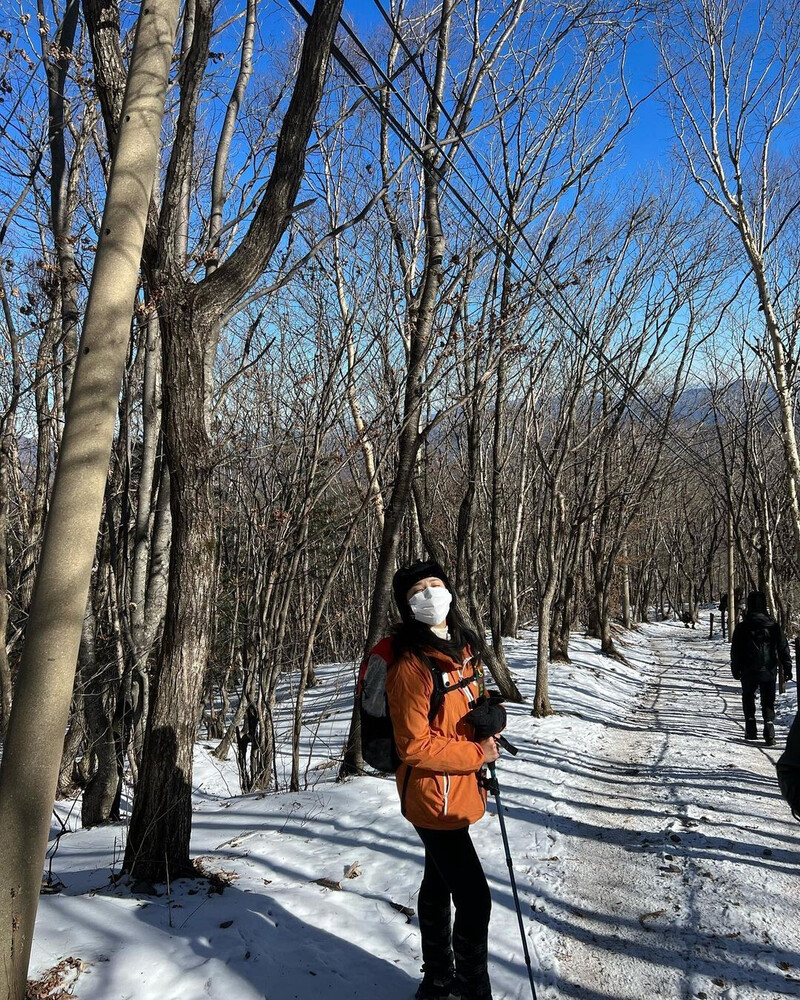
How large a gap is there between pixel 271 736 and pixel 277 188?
543cm

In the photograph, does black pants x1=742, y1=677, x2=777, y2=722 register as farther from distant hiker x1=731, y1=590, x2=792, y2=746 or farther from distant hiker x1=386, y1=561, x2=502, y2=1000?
distant hiker x1=386, y1=561, x2=502, y2=1000

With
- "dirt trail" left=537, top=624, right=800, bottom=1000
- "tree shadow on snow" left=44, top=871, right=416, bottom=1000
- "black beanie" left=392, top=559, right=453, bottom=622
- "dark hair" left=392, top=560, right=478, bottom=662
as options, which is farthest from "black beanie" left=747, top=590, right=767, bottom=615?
"black beanie" left=392, top=559, right=453, bottom=622

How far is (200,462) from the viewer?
3.96 m

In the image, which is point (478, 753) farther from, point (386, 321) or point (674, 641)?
point (674, 641)

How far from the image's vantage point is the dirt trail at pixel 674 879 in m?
3.35

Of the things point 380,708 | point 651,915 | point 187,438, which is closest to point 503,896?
point 651,915

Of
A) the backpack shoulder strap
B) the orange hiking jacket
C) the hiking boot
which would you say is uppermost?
the backpack shoulder strap

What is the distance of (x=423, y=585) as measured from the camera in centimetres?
299

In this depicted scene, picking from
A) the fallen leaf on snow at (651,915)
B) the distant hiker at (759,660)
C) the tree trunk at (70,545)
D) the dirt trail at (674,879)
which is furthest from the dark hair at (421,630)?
the distant hiker at (759,660)

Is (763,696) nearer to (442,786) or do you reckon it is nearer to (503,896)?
(503,896)

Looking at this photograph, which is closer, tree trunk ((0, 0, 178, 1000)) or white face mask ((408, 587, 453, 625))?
tree trunk ((0, 0, 178, 1000))

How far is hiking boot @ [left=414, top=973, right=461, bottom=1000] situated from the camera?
285cm

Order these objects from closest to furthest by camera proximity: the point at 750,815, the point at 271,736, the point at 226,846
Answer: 1. the point at 226,846
2. the point at 750,815
3. the point at 271,736

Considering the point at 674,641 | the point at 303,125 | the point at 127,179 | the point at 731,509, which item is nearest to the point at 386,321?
the point at 303,125
